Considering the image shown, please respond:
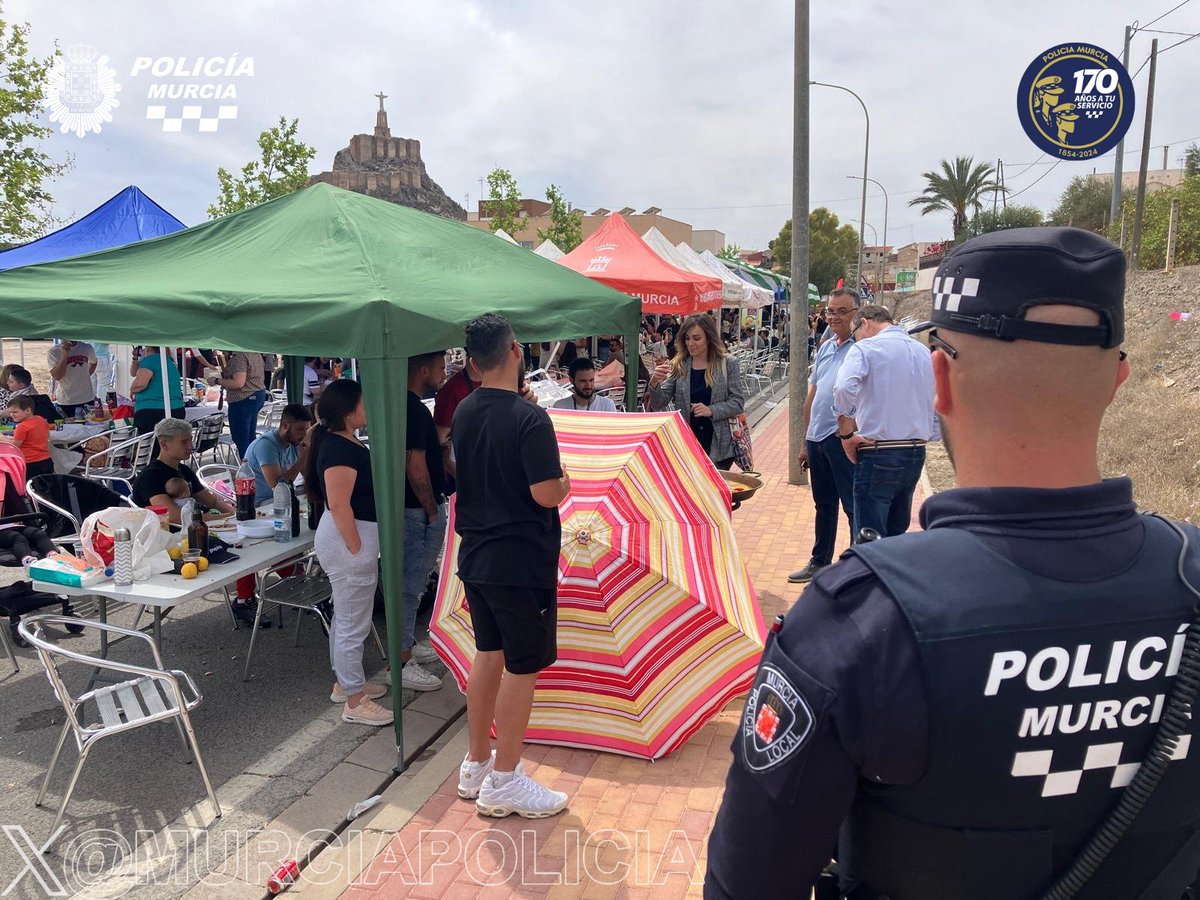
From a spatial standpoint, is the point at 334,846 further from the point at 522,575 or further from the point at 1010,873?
the point at 1010,873

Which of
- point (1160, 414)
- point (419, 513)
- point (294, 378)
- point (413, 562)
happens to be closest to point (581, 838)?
point (413, 562)

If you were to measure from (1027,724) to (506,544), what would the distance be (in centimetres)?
237

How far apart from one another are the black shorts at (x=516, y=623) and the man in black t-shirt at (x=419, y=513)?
150 centimetres

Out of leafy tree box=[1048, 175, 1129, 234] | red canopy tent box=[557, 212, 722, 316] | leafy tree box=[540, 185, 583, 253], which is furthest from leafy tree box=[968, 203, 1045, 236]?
red canopy tent box=[557, 212, 722, 316]

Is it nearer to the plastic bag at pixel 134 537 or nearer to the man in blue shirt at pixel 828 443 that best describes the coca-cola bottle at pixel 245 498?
the plastic bag at pixel 134 537

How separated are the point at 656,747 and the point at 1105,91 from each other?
15.2ft

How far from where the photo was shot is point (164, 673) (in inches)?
137

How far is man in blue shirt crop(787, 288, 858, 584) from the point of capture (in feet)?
18.7

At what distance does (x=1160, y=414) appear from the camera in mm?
11469

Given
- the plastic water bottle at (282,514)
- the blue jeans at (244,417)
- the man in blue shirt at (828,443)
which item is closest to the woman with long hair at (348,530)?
the plastic water bottle at (282,514)

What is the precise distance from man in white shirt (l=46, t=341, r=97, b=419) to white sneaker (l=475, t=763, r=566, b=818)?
869 centimetres

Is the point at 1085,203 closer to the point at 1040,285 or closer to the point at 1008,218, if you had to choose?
the point at 1008,218

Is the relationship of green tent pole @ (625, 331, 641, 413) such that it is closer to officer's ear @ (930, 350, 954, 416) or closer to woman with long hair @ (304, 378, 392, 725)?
woman with long hair @ (304, 378, 392, 725)

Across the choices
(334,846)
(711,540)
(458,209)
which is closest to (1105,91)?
(711,540)
